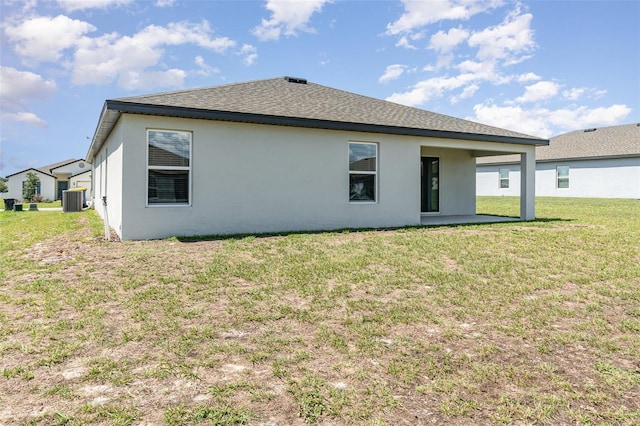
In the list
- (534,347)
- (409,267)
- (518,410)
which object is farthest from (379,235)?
(518,410)

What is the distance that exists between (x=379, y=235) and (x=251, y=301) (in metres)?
5.18

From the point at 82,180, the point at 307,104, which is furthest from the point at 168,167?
the point at 82,180

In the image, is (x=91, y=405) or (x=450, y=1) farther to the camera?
(x=450, y=1)

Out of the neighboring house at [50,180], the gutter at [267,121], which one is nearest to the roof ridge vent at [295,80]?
the gutter at [267,121]

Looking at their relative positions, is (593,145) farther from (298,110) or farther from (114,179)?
(114,179)

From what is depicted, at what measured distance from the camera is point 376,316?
13.6ft

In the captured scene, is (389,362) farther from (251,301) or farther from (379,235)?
(379,235)

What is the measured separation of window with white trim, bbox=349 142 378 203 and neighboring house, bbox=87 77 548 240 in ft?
0.10

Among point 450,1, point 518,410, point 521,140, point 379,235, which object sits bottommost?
point 518,410

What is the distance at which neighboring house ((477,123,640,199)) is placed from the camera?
81.6ft

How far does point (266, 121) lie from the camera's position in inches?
359

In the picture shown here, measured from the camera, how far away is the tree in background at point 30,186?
113 ft

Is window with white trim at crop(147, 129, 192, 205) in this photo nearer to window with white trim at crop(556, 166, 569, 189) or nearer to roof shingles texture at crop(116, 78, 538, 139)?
roof shingles texture at crop(116, 78, 538, 139)

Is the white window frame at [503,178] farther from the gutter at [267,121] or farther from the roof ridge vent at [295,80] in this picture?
the roof ridge vent at [295,80]
